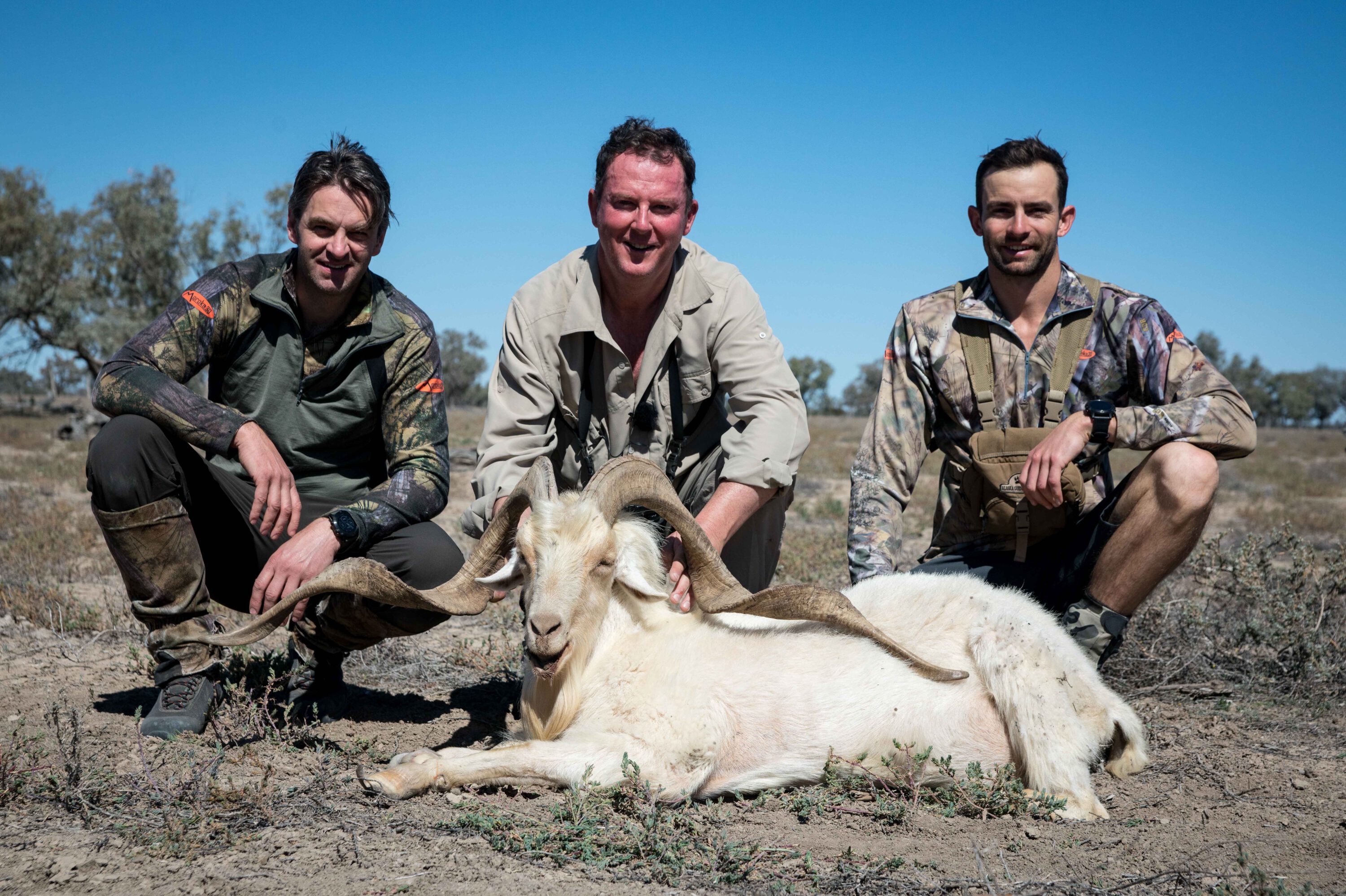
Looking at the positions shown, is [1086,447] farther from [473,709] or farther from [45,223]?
[45,223]

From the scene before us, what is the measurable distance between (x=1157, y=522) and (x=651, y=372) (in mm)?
2911

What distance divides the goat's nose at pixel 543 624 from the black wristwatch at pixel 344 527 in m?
1.36

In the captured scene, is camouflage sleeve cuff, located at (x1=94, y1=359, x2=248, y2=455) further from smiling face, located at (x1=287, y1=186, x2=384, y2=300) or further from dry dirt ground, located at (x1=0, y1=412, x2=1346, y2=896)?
dry dirt ground, located at (x1=0, y1=412, x2=1346, y2=896)

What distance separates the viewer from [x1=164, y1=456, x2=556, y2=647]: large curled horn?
14.2 feet

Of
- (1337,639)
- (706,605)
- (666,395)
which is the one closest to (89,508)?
(666,395)

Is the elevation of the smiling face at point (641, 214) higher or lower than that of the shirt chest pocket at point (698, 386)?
higher

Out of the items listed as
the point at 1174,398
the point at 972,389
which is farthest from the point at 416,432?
the point at 1174,398

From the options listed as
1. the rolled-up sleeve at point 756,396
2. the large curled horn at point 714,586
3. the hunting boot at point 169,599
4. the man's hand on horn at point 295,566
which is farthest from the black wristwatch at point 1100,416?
the hunting boot at point 169,599

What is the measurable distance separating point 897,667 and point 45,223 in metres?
43.4

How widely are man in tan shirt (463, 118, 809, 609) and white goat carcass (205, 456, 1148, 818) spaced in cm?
60

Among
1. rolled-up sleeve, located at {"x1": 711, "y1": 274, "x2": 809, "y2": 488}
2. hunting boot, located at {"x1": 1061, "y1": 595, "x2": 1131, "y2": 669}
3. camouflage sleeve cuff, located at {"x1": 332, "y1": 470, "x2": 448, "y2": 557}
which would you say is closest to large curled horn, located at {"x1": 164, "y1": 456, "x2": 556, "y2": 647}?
camouflage sleeve cuff, located at {"x1": 332, "y1": 470, "x2": 448, "y2": 557}

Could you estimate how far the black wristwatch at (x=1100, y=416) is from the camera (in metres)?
5.12

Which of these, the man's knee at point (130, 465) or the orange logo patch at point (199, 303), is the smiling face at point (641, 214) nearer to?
the orange logo patch at point (199, 303)

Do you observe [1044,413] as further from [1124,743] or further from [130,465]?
[130,465]
